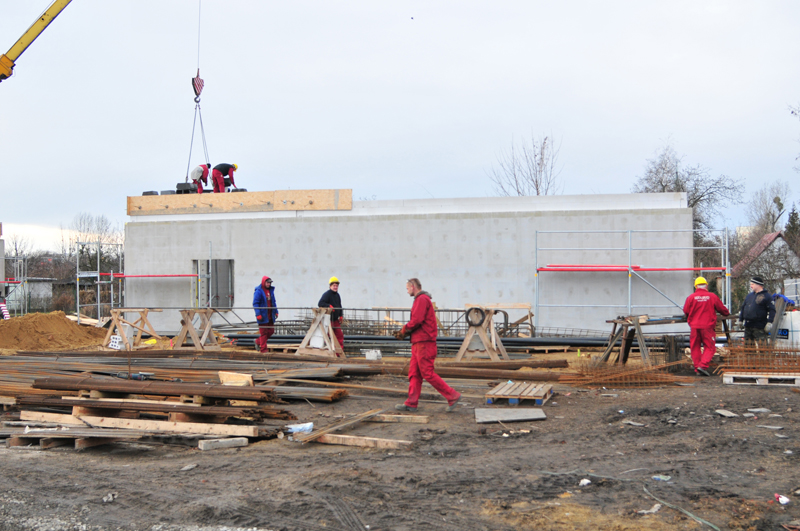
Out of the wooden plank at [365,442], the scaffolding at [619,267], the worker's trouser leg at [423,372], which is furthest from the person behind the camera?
the scaffolding at [619,267]

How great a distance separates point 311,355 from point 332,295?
147cm

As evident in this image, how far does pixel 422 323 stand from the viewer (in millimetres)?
8250

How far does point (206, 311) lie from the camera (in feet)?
46.2

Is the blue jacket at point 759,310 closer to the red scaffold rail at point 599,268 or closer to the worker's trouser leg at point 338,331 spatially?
the red scaffold rail at point 599,268

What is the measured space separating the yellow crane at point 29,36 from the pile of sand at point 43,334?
25.5ft

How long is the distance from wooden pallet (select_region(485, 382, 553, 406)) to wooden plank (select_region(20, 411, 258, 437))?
3490 mm

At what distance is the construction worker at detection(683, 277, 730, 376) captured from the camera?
10.5m

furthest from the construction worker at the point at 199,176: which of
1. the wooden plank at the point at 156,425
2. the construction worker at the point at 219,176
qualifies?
the wooden plank at the point at 156,425

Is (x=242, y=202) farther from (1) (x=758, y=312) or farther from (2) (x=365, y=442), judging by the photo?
(2) (x=365, y=442)

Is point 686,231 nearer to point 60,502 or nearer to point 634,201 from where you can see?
point 634,201

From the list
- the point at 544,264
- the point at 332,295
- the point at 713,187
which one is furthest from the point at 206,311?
the point at 713,187

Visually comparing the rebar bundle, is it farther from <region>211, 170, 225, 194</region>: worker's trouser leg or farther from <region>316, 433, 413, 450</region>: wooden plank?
<region>211, 170, 225, 194</region>: worker's trouser leg

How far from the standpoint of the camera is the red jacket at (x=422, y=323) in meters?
8.22

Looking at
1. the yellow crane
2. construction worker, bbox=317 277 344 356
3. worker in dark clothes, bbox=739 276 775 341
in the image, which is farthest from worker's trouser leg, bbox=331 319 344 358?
the yellow crane
